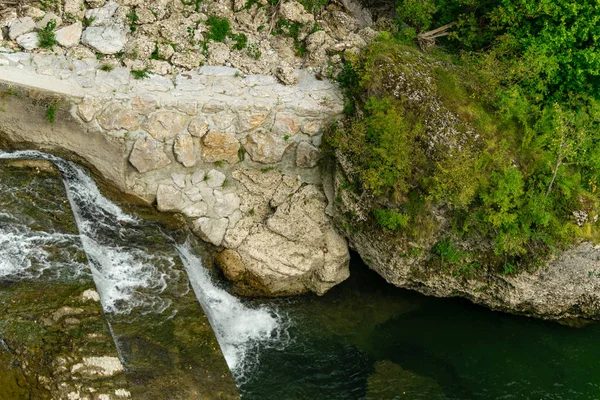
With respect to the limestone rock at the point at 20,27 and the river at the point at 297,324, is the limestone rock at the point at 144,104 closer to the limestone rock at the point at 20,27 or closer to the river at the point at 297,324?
the river at the point at 297,324

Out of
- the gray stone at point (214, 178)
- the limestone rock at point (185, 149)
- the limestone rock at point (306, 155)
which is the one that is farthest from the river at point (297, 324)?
the limestone rock at point (306, 155)

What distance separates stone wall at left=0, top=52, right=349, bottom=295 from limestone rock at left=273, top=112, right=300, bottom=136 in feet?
0.08

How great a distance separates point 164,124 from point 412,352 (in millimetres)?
7613

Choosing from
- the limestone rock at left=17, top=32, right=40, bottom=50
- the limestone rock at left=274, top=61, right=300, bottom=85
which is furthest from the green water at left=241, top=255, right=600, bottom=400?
the limestone rock at left=17, top=32, right=40, bottom=50

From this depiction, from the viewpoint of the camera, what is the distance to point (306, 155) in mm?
13430

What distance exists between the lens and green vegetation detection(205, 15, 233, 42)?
46.0 ft

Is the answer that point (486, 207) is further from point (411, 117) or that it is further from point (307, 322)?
point (307, 322)

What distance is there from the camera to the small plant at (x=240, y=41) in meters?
14.0

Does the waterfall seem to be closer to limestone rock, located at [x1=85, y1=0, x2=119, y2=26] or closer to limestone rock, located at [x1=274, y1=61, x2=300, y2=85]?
limestone rock, located at [x1=85, y1=0, x2=119, y2=26]

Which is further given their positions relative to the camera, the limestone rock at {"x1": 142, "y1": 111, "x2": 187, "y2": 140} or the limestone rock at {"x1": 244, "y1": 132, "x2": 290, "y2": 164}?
the limestone rock at {"x1": 244, "y1": 132, "x2": 290, "y2": 164}

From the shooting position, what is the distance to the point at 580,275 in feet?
39.1

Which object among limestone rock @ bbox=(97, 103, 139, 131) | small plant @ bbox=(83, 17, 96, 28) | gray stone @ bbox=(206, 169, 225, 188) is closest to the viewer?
limestone rock @ bbox=(97, 103, 139, 131)

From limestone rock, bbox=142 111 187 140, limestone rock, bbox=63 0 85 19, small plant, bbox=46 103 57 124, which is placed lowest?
small plant, bbox=46 103 57 124

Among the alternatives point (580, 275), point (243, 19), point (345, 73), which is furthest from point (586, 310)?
point (243, 19)
